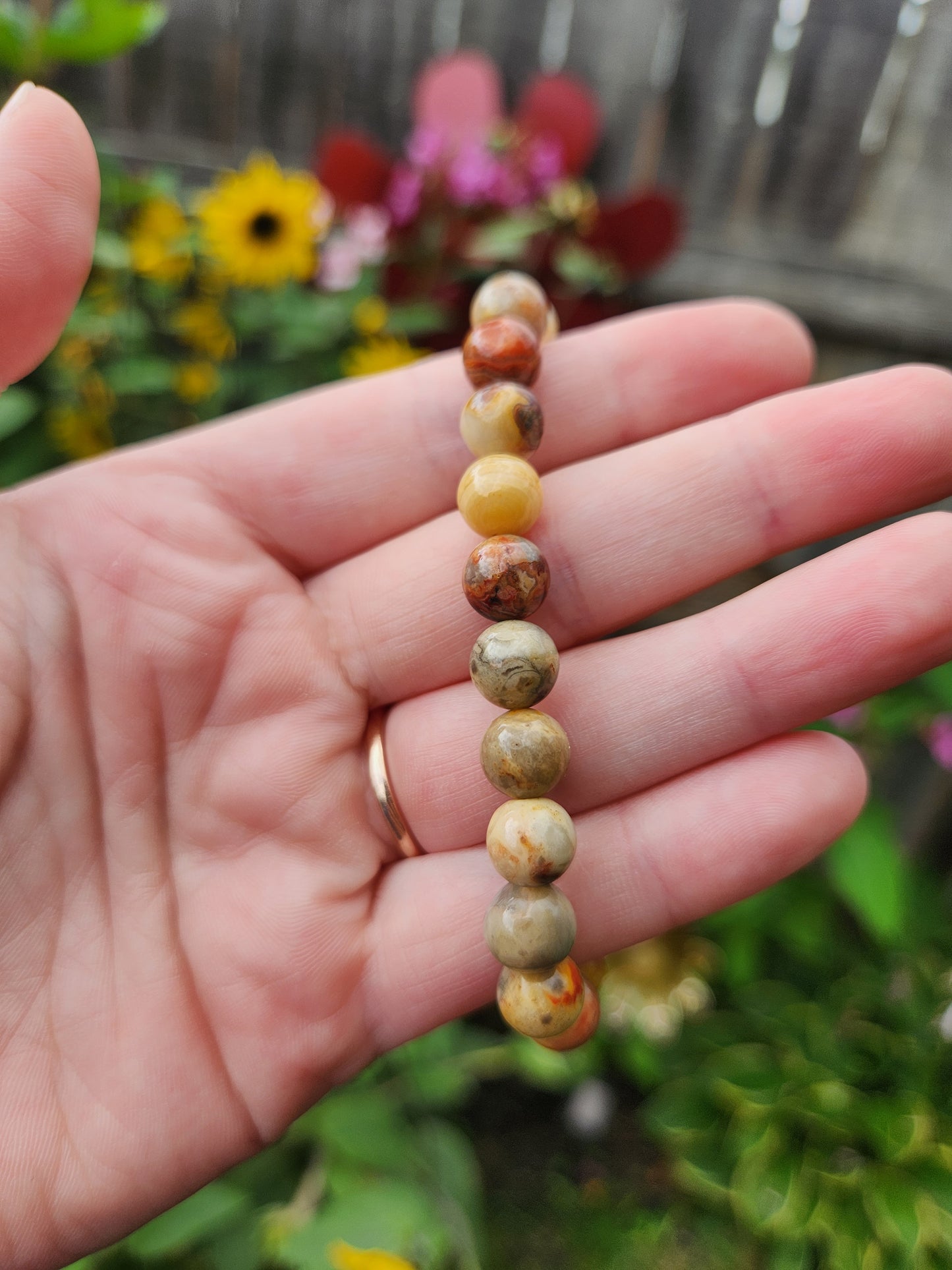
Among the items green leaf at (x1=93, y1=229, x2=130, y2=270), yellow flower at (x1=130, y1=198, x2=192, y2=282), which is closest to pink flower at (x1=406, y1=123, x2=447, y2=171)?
yellow flower at (x1=130, y1=198, x2=192, y2=282)

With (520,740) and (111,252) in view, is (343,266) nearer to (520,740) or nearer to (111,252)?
(111,252)

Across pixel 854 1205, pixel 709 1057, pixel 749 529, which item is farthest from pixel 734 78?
pixel 854 1205

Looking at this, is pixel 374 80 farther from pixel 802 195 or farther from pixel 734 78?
pixel 802 195

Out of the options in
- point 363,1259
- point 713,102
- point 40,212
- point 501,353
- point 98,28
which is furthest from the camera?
point 713,102

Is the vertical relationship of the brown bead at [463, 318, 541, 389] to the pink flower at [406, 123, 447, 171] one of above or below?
below

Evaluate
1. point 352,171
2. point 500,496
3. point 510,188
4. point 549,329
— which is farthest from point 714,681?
point 352,171

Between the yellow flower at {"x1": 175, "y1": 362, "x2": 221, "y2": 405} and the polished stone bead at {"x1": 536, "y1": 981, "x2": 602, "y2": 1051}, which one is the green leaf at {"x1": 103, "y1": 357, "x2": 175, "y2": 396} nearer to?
the yellow flower at {"x1": 175, "y1": 362, "x2": 221, "y2": 405}
